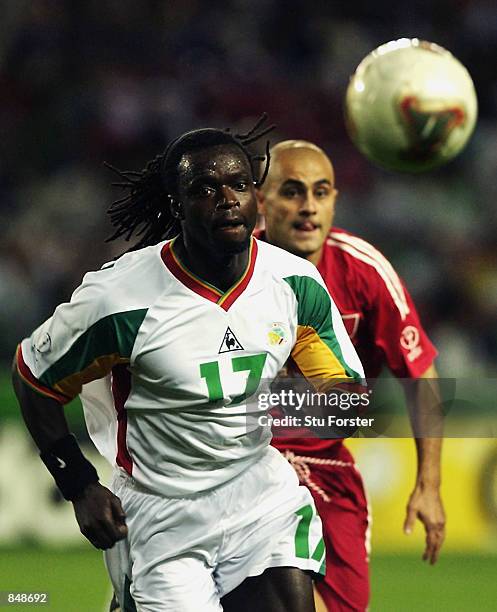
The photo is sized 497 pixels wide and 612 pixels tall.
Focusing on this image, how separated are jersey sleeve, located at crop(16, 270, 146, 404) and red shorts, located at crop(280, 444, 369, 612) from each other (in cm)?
150

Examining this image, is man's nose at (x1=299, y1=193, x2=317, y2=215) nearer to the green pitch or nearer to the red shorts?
the red shorts

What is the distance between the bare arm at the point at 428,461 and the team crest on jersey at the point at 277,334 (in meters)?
1.33

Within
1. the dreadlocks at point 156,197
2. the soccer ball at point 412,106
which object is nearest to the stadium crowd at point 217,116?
the soccer ball at point 412,106

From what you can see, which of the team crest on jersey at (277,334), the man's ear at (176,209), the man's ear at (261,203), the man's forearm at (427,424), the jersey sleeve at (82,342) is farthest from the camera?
the man's ear at (261,203)

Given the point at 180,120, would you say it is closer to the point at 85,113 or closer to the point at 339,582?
the point at 85,113

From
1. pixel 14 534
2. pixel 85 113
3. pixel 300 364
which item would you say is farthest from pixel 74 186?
pixel 300 364

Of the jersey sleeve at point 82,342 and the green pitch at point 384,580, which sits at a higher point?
the green pitch at point 384,580

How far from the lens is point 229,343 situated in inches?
152

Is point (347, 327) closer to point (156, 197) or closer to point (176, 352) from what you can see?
point (156, 197)

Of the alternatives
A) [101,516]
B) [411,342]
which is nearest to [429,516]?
[411,342]

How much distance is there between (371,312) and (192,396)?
5.34 ft

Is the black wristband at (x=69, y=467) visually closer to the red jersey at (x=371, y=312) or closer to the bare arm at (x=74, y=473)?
the bare arm at (x=74, y=473)

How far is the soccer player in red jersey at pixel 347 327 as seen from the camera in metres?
5.17

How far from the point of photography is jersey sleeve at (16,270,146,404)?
3.77 meters
